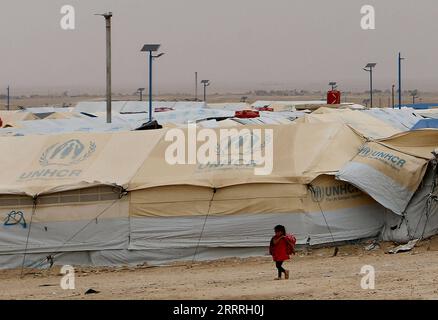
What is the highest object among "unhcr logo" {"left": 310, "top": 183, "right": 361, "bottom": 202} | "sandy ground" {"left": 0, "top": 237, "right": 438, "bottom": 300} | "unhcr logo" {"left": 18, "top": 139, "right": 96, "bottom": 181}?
"unhcr logo" {"left": 18, "top": 139, "right": 96, "bottom": 181}

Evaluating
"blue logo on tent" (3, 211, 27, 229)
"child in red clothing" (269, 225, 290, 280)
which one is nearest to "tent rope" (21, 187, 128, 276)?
"blue logo on tent" (3, 211, 27, 229)

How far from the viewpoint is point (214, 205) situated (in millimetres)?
17047

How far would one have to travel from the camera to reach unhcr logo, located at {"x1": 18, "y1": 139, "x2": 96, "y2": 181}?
17891mm

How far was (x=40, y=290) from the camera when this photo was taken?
47.4ft

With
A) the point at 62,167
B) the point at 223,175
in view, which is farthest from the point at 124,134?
the point at 223,175

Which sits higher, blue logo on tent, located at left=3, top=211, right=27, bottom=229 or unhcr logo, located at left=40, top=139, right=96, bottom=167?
unhcr logo, located at left=40, top=139, right=96, bottom=167

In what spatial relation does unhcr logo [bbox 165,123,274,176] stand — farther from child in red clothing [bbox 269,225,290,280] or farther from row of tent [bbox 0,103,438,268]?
child in red clothing [bbox 269,225,290,280]

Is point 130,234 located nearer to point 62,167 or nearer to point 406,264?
point 62,167

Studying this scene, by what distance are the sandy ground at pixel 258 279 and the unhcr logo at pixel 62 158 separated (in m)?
1.71

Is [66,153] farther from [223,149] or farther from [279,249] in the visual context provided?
[279,249]

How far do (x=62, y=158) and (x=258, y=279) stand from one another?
19.0 ft

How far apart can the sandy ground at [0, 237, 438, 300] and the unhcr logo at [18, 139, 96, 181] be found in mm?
1713
